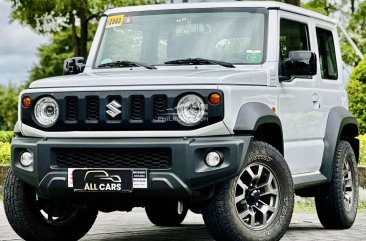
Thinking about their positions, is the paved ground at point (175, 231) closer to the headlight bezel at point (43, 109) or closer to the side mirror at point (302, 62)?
the side mirror at point (302, 62)

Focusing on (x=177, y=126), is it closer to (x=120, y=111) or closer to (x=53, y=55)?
(x=120, y=111)

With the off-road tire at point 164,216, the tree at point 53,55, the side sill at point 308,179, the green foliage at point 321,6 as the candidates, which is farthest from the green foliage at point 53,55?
the side sill at point 308,179

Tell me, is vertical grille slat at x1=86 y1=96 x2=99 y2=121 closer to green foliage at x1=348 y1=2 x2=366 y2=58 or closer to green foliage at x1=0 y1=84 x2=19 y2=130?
green foliage at x1=348 y1=2 x2=366 y2=58

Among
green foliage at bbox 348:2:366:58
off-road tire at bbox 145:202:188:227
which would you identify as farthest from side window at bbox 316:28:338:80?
green foliage at bbox 348:2:366:58

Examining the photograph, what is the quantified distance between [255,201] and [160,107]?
3.67ft

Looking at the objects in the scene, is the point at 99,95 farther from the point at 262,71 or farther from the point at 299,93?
the point at 299,93

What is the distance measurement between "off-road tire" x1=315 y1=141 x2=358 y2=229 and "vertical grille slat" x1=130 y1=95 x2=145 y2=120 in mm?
3041

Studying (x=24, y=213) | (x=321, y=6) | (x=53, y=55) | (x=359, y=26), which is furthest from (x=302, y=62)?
(x=53, y=55)

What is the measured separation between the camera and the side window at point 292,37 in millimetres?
9055

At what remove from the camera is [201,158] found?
7367mm

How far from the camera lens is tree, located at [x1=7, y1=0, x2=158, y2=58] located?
121 ft

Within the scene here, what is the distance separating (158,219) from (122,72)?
9.16 feet

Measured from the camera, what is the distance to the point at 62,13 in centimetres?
3928

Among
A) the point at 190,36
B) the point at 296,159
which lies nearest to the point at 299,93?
the point at 296,159
